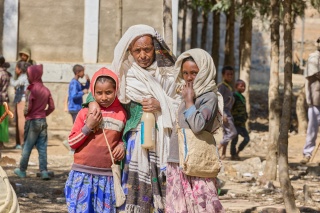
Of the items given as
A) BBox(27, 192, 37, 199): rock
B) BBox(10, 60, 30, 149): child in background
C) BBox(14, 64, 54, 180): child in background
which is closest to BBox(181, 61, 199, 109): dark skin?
BBox(27, 192, 37, 199): rock

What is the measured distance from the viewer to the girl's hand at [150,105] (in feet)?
24.6

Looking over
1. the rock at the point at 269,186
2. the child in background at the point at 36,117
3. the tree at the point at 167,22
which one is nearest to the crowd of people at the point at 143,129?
the tree at the point at 167,22

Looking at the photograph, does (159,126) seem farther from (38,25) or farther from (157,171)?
(38,25)

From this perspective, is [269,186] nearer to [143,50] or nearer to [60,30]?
[143,50]

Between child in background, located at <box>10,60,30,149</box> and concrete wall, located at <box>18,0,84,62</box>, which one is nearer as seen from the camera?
child in background, located at <box>10,60,30,149</box>

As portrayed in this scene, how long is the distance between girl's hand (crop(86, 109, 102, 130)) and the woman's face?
1.96ft

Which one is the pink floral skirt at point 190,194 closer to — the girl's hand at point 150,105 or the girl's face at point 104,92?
the girl's hand at point 150,105

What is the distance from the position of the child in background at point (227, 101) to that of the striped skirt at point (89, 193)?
769 cm

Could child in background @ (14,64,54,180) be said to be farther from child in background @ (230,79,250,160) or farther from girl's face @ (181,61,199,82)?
girl's face @ (181,61,199,82)

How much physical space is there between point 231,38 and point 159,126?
1707cm

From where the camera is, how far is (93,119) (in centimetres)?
718

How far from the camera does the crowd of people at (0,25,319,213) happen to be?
23.1 feet

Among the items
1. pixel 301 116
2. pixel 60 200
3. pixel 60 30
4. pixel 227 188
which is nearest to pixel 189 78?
pixel 60 200

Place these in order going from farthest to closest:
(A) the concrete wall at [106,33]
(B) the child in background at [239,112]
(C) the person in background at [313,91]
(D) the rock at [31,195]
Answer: (A) the concrete wall at [106,33]
(B) the child in background at [239,112]
(C) the person in background at [313,91]
(D) the rock at [31,195]
